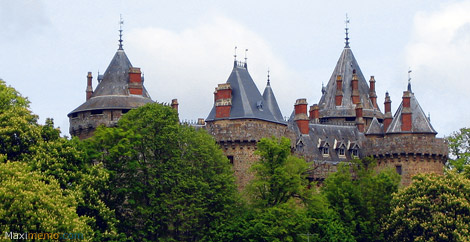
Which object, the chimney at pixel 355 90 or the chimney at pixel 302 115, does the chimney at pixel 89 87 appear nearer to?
the chimney at pixel 302 115

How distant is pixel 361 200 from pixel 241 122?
10577mm

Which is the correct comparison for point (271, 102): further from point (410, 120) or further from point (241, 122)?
point (410, 120)

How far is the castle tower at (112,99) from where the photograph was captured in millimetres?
83312

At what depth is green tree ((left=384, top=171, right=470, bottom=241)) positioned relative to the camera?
78.2 m

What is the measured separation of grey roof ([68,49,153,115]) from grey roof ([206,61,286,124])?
236 inches

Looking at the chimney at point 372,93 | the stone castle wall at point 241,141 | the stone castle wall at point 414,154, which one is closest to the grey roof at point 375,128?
the stone castle wall at point 414,154

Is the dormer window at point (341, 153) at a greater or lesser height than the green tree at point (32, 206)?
greater

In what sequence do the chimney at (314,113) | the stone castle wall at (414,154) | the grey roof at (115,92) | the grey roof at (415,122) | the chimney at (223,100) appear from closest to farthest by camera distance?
the grey roof at (115,92) < the chimney at (223,100) < the stone castle wall at (414,154) < the grey roof at (415,122) < the chimney at (314,113)

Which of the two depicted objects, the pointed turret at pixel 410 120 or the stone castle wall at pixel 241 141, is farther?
the pointed turret at pixel 410 120

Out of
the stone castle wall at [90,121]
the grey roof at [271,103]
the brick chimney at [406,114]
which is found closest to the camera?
the stone castle wall at [90,121]

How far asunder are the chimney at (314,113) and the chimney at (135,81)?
2061 cm

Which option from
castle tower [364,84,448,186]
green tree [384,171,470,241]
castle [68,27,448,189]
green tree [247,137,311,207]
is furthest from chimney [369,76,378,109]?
green tree [247,137,311,207]

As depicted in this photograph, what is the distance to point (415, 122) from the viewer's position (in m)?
92.0

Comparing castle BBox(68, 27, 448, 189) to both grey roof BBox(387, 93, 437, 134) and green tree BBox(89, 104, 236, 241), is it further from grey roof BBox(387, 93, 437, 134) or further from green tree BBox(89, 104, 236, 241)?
green tree BBox(89, 104, 236, 241)
